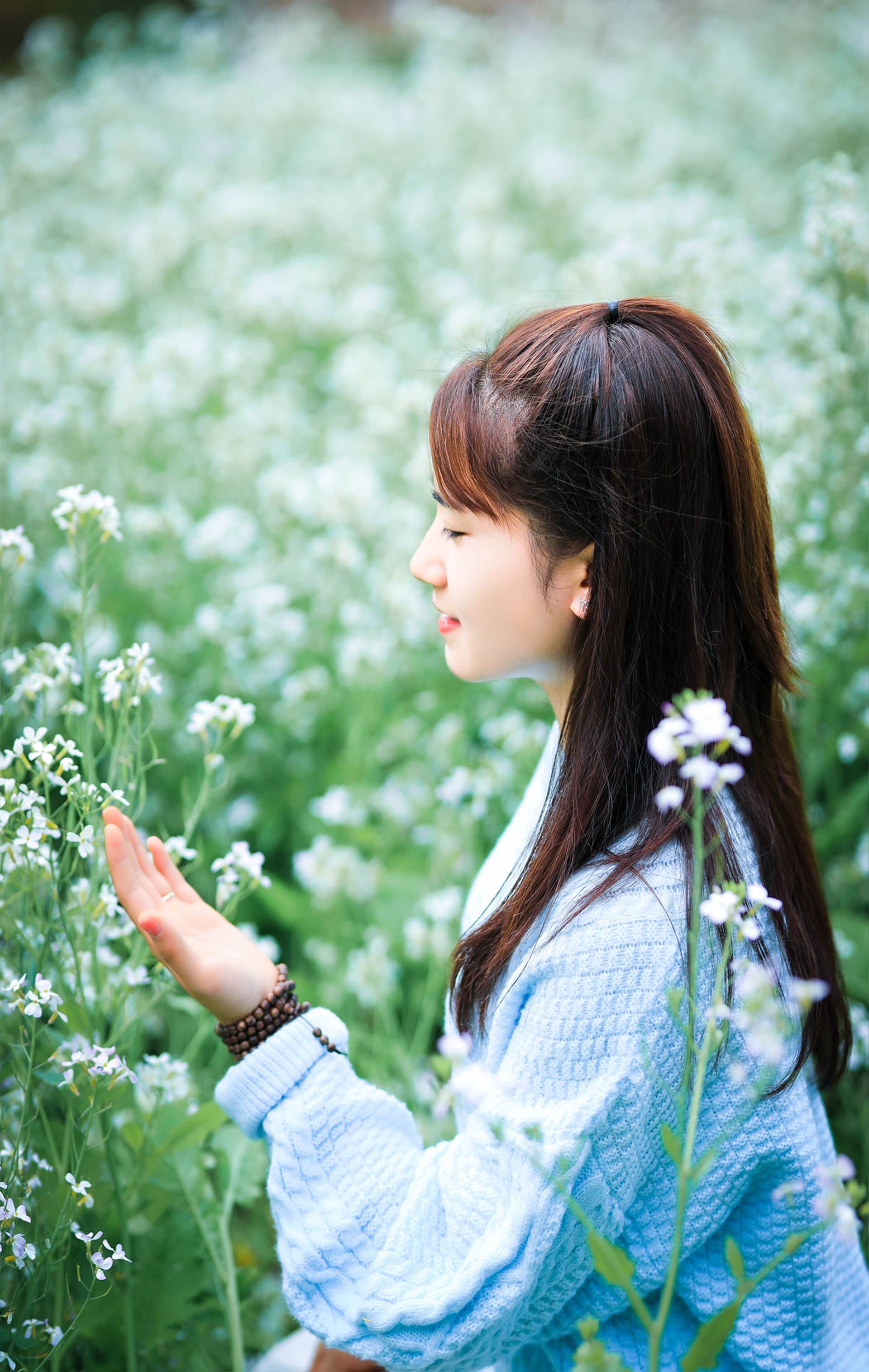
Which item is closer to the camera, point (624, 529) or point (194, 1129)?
point (624, 529)

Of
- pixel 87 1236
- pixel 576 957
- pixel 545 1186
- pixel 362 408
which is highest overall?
pixel 362 408

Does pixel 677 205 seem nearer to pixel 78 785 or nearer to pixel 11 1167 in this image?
pixel 78 785

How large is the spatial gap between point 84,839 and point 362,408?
3.62 meters

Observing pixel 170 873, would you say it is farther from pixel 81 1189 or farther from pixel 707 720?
pixel 707 720

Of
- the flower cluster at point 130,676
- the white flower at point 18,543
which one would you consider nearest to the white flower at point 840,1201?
the flower cluster at point 130,676

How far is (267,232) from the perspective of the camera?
606 cm

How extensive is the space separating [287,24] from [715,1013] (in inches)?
551

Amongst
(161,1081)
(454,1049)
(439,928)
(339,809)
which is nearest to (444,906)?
(439,928)

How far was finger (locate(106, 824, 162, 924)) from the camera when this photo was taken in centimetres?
117

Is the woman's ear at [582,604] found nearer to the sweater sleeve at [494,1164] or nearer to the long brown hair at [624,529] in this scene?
the long brown hair at [624,529]

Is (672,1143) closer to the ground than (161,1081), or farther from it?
closer to the ground

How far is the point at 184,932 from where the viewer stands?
1207mm

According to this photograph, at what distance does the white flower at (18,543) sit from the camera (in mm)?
1372

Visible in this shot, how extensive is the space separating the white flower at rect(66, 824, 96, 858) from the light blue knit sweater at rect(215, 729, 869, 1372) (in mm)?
329
